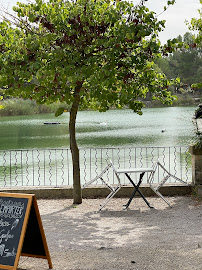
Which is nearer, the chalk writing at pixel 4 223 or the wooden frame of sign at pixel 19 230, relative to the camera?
the wooden frame of sign at pixel 19 230

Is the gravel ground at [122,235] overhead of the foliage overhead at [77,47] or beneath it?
beneath

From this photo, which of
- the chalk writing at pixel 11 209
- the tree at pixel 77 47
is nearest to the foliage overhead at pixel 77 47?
the tree at pixel 77 47

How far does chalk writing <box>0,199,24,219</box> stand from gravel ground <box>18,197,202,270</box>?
0.77 meters

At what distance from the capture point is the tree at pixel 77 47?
912cm

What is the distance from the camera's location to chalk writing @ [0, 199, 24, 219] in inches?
224

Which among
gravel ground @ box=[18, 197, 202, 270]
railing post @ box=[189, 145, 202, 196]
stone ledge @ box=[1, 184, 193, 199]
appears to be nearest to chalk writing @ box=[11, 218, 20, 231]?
gravel ground @ box=[18, 197, 202, 270]

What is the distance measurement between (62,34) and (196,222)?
14.2 ft

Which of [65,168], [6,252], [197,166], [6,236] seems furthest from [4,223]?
[65,168]

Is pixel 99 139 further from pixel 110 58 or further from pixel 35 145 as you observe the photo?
pixel 110 58

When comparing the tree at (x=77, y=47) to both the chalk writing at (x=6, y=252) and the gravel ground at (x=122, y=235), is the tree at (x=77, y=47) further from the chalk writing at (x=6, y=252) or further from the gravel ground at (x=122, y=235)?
the chalk writing at (x=6, y=252)

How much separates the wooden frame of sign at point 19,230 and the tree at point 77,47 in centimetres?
371

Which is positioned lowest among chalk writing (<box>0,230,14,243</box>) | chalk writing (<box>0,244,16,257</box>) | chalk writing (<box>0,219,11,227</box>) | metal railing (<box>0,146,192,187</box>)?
metal railing (<box>0,146,192,187</box>)

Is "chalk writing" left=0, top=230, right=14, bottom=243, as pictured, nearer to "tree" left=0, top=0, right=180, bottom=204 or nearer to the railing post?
"tree" left=0, top=0, right=180, bottom=204

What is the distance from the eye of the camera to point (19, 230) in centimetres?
561
